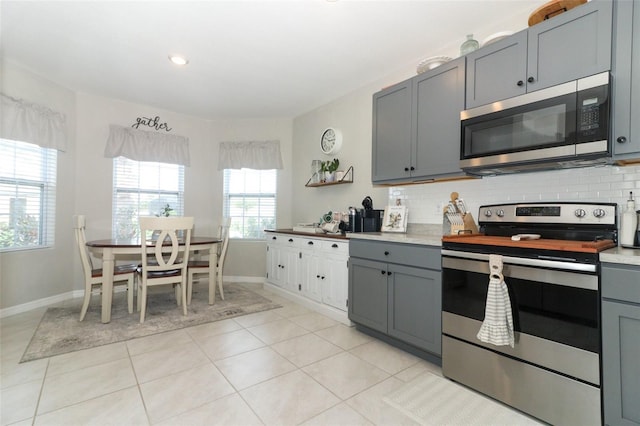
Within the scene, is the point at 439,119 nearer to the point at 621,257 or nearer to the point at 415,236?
the point at 415,236

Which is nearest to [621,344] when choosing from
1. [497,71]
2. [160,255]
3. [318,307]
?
[497,71]

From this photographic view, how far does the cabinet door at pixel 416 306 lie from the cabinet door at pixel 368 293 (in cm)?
8

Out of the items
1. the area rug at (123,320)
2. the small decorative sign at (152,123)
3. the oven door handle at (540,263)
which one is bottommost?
the area rug at (123,320)

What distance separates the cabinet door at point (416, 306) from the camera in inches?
84.0

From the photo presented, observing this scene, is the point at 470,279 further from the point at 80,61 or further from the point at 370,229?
the point at 80,61

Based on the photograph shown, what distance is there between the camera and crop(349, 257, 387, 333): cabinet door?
99.5 inches

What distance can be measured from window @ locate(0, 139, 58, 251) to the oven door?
4533 mm

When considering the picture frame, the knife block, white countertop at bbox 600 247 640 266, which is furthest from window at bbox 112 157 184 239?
white countertop at bbox 600 247 640 266

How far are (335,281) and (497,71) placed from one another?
2258mm

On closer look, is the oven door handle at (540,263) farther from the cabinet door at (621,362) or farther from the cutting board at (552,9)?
the cutting board at (552,9)

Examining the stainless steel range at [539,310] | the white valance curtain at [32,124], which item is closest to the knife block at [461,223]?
the stainless steel range at [539,310]

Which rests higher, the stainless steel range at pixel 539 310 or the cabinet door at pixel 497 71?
the cabinet door at pixel 497 71

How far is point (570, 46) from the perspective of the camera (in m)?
1.78

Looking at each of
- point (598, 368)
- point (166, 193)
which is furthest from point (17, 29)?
point (598, 368)
